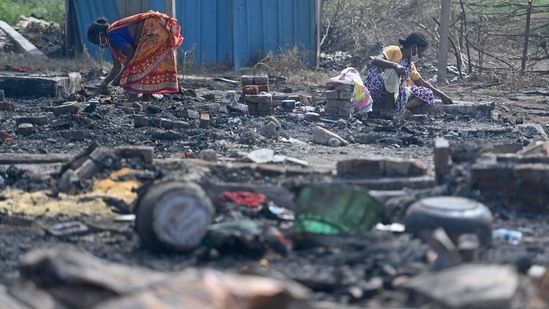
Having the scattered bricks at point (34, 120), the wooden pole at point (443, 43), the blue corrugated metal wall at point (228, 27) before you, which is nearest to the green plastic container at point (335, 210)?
the scattered bricks at point (34, 120)

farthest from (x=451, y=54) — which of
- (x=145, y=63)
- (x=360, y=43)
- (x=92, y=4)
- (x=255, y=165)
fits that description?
(x=255, y=165)

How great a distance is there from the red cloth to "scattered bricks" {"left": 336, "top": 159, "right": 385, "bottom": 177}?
0.85m

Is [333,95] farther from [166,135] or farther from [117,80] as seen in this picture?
[117,80]

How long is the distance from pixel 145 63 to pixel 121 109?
90 cm

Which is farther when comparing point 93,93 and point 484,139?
point 93,93

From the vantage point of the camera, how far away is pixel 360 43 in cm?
1981

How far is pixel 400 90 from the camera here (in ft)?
39.3

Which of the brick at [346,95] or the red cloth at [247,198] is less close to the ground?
the red cloth at [247,198]

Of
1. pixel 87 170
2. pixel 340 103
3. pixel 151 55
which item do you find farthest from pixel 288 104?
pixel 87 170

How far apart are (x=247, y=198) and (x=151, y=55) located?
6.42 meters

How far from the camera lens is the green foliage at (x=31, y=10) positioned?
915 inches

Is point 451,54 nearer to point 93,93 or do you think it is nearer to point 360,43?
point 360,43

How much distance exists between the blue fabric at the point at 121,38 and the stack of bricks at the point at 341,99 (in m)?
2.53

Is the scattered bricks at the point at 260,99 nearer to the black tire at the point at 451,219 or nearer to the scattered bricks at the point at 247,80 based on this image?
the scattered bricks at the point at 247,80
